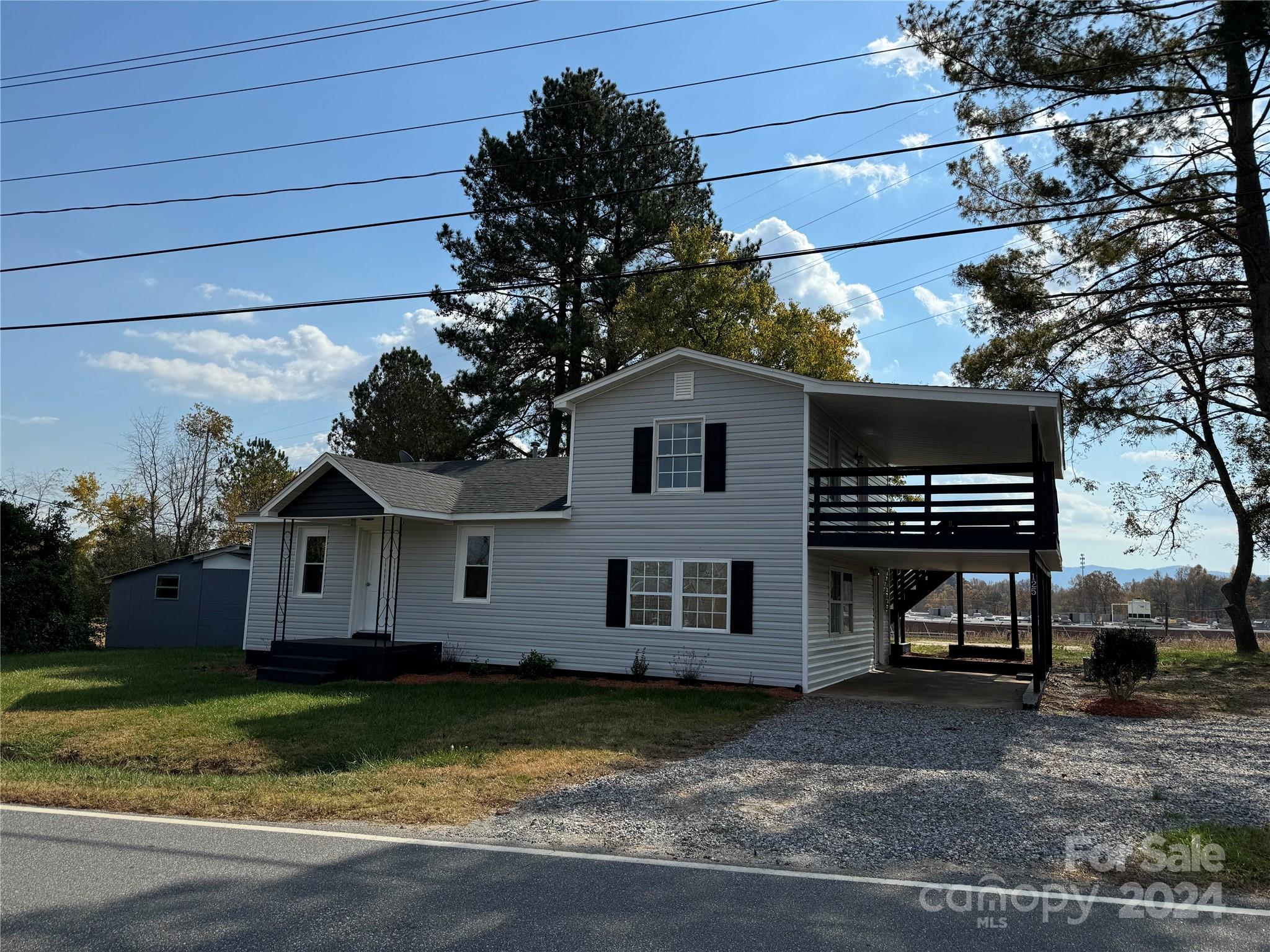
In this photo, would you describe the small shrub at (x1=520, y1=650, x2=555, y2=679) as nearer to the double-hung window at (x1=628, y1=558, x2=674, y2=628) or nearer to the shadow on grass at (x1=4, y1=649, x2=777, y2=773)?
the shadow on grass at (x1=4, y1=649, x2=777, y2=773)

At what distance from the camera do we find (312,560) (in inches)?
744

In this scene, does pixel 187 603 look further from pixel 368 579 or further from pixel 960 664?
pixel 960 664

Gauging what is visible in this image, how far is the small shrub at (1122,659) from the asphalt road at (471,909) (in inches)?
376

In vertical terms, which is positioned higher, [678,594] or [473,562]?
[473,562]

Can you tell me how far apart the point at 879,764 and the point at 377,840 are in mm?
5308

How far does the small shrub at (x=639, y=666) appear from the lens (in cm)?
1542

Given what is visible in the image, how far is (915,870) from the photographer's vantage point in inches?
224

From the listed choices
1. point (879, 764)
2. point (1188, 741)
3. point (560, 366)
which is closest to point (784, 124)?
point (879, 764)

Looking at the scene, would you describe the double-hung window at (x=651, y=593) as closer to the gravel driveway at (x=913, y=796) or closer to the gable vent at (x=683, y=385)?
the gable vent at (x=683, y=385)

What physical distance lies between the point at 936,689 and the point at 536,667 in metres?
7.38

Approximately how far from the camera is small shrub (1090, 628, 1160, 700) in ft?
44.1

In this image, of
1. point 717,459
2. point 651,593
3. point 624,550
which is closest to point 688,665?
point 651,593

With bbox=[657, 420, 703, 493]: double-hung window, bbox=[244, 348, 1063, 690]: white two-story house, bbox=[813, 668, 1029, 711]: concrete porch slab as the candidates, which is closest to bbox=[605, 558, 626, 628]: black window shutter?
bbox=[244, 348, 1063, 690]: white two-story house

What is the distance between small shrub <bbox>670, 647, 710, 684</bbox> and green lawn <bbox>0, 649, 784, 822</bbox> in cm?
95
